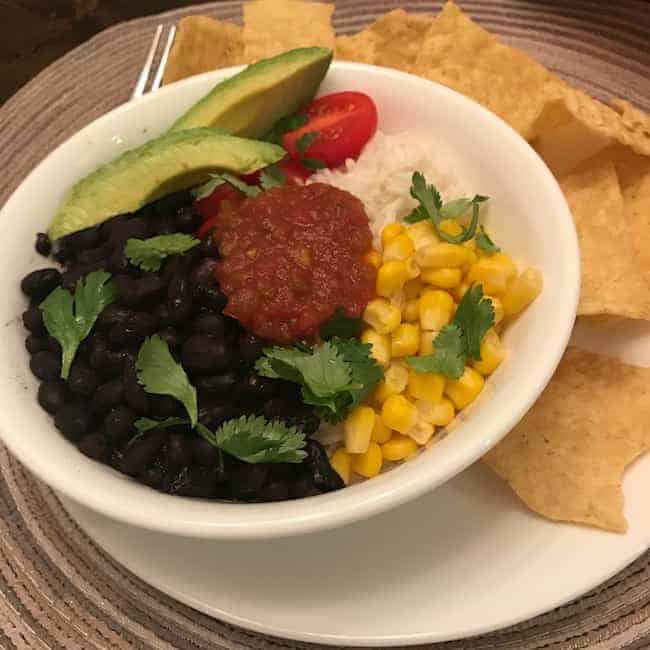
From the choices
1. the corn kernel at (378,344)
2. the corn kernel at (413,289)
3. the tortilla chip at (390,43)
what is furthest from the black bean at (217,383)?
the tortilla chip at (390,43)

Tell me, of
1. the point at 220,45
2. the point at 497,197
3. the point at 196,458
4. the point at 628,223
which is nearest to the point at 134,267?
the point at 196,458

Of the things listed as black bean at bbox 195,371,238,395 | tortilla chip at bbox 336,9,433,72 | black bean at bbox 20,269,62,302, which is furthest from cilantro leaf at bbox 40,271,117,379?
tortilla chip at bbox 336,9,433,72

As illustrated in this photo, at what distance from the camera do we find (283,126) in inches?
96.8

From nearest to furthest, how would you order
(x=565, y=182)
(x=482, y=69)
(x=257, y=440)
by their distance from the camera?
(x=257, y=440) → (x=565, y=182) → (x=482, y=69)

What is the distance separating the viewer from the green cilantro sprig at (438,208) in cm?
212

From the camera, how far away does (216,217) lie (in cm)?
217

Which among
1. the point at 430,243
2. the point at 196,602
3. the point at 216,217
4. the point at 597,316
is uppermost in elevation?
the point at 216,217

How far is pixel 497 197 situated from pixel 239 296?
0.90 m

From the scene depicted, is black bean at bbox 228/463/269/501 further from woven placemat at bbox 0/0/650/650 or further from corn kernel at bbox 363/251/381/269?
corn kernel at bbox 363/251/381/269

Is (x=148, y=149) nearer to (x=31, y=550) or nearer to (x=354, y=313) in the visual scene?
(x=354, y=313)

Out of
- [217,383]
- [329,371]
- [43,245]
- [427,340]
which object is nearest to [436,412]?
[427,340]

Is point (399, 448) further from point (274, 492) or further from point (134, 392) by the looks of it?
point (134, 392)

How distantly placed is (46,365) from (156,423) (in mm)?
389

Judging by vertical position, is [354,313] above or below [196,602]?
above
